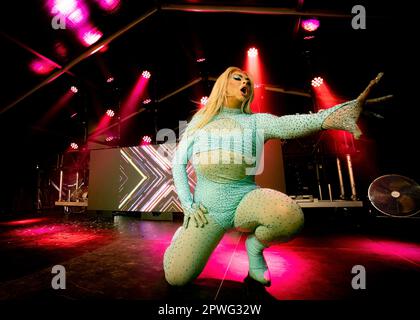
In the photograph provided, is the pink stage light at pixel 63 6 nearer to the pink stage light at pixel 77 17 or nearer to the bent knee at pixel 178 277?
the pink stage light at pixel 77 17

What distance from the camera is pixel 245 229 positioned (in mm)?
1070

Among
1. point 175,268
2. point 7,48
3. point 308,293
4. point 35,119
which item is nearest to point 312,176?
point 308,293

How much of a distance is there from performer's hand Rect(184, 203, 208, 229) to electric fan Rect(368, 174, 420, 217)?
2.88 m

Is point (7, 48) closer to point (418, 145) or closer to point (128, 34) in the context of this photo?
point (128, 34)

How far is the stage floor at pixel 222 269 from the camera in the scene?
40.8 inches

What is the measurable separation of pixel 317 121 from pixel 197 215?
0.72 meters

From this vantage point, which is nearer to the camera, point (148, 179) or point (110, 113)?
point (148, 179)

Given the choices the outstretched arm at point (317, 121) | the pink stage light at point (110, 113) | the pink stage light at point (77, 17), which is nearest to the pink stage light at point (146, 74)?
the pink stage light at point (110, 113)

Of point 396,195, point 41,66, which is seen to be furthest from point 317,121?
point 41,66

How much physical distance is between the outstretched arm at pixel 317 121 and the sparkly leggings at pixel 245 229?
31cm

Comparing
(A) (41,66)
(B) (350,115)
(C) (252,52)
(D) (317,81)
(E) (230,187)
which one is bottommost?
(E) (230,187)

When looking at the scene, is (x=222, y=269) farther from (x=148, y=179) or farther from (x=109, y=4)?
(x=109, y=4)

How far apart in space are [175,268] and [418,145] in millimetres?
4098

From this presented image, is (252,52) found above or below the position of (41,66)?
above
